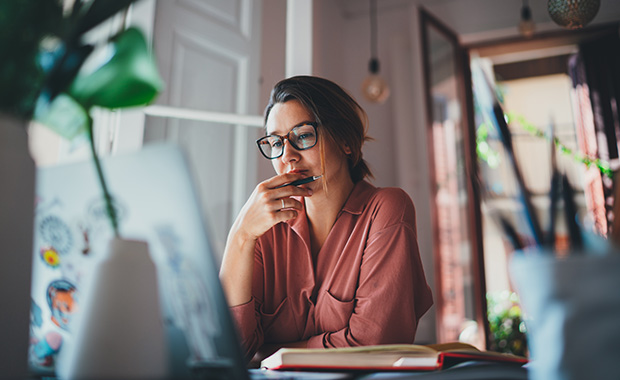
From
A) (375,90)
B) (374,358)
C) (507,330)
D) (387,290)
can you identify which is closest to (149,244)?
(374,358)

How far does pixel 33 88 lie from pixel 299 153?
0.75 metres

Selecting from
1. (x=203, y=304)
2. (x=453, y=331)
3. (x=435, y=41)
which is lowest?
(x=453, y=331)

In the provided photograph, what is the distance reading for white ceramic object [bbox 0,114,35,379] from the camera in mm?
446

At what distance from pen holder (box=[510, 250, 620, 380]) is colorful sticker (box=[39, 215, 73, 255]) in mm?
436

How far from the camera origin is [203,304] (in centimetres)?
38

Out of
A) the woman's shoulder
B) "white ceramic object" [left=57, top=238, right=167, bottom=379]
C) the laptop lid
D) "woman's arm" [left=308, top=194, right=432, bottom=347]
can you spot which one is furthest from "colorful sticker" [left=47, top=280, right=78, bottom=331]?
the woman's shoulder

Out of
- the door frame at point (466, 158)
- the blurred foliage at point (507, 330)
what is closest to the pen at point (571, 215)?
the door frame at point (466, 158)

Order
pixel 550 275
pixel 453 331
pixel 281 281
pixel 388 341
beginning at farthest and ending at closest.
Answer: pixel 453 331, pixel 281 281, pixel 388 341, pixel 550 275

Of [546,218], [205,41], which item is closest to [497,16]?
[205,41]

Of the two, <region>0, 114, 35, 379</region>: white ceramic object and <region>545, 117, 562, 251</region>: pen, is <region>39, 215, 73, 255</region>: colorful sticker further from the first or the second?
<region>545, 117, 562, 251</region>: pen

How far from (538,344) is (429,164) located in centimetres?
317

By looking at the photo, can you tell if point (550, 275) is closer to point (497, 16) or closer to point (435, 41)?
point (435, 41)

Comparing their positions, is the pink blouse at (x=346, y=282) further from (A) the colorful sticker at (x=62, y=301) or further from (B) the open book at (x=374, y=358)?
(A) the colorful sticker at (x=62, y=301)

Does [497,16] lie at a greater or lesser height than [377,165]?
greater
